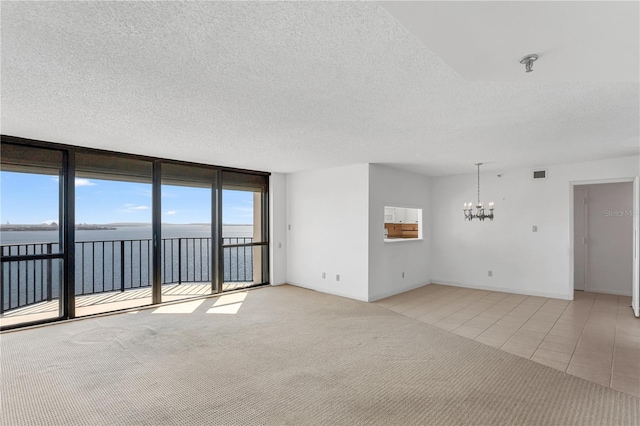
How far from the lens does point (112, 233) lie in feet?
19.6

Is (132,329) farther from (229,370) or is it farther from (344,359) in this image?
(344,359)

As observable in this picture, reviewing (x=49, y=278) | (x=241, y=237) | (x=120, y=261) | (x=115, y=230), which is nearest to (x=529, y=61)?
(x=241, y=237)

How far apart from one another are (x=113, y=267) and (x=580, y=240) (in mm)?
9436

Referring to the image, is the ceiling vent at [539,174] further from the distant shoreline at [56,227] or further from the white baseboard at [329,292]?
the distant shoreline at [56,227]

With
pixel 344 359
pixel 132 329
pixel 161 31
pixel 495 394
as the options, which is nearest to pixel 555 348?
pixel 495 394

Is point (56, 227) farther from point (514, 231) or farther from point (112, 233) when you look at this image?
point (514, 231)

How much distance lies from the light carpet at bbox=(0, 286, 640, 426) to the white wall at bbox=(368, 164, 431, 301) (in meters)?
1.66

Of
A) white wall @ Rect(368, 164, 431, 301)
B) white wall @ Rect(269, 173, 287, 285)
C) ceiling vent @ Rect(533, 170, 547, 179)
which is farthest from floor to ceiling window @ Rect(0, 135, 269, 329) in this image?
ceiling vent @ Rect(533, 170, 547, 179)

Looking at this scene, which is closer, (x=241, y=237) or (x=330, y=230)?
(x=330, y=230)

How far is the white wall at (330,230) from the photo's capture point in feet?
19.2

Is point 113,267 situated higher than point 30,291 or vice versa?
point 113,267

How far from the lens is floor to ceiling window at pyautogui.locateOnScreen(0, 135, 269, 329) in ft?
14.5

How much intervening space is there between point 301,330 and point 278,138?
254cm

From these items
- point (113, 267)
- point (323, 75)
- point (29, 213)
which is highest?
point (323, 75)
